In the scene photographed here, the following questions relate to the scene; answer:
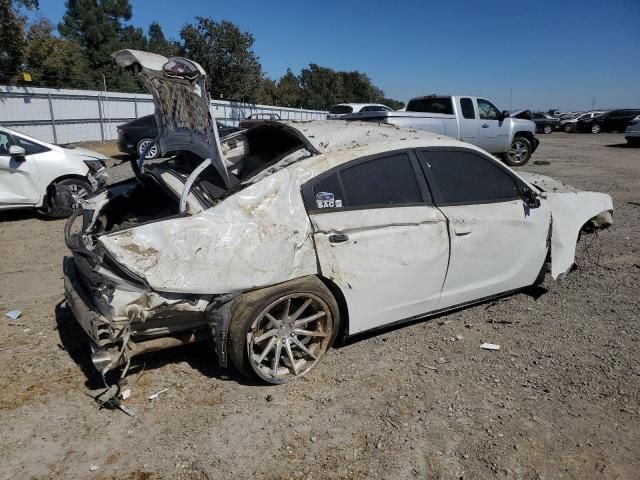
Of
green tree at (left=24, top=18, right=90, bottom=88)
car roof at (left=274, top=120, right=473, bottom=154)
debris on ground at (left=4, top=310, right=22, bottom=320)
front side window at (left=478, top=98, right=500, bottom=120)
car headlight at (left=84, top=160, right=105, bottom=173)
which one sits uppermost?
green tree at (left=24, top=18, right=90, bottom=88)

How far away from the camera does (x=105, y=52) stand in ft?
133

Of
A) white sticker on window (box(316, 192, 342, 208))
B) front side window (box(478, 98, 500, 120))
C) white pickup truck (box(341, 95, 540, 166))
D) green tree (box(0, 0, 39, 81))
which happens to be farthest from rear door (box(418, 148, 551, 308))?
green tree (box(0, 0, 39, 81))

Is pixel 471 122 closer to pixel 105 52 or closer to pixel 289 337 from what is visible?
pixel 289 337

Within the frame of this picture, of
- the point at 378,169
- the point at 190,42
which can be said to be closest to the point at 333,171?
the point at 378,169

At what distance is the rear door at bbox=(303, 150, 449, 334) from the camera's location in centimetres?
322

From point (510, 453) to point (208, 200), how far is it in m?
2.35

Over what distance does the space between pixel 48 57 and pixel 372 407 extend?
90.7 ft

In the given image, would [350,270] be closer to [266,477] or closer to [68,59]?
[266,477]

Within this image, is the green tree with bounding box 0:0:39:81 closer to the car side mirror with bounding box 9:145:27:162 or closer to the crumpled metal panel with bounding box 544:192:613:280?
the car side mirror with bounding box 9:145:27:162

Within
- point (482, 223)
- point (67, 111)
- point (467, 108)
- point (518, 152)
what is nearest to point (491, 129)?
point (467, 108)

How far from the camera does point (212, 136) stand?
10.1 feet

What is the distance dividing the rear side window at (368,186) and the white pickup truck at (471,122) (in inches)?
309

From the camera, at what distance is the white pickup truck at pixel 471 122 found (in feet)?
38.7

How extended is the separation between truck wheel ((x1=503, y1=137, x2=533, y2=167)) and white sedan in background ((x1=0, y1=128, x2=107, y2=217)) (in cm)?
1148
